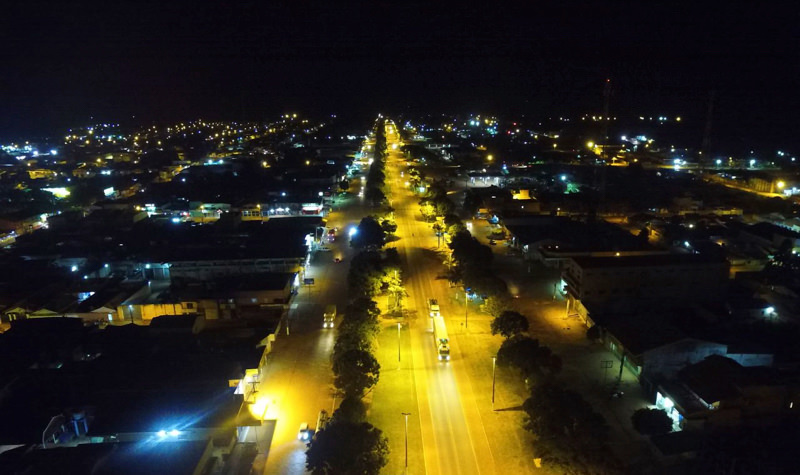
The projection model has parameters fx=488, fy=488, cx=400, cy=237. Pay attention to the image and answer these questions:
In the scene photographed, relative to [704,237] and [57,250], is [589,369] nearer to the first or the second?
[704,237]

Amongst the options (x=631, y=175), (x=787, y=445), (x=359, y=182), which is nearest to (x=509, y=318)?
(x=787, y=445)

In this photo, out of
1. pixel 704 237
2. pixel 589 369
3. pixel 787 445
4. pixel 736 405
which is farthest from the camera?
pixel 704 237

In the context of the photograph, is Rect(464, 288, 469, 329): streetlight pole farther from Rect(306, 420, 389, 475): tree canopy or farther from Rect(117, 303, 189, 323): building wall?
Rect(117, 303, 189, 323): building wall

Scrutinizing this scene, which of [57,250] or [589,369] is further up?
[57,250]

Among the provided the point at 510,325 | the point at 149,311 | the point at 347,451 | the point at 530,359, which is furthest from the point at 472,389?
the point at 149,311

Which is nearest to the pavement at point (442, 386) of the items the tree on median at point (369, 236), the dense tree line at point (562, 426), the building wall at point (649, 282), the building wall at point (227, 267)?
the dense tree line at point (562, 426)

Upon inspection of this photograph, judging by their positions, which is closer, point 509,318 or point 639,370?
point 639,370
